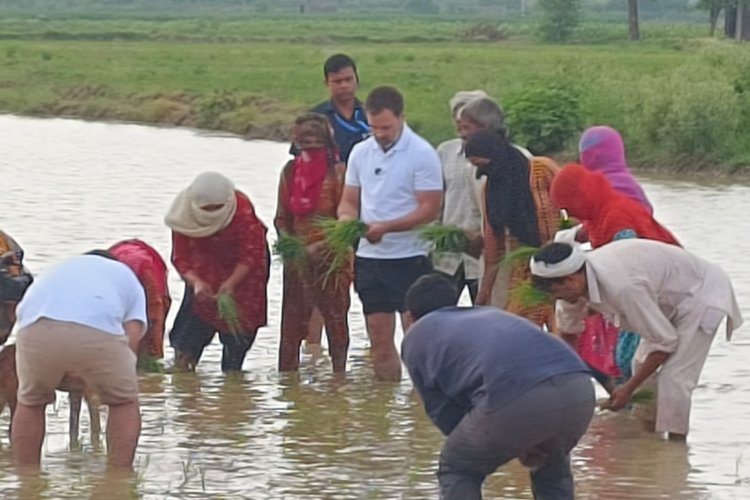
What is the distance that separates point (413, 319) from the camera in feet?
22.4

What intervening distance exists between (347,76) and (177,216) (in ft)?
4.35

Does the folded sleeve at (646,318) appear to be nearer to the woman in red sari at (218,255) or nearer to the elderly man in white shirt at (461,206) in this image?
the elderly man in white shirt at (461,206)

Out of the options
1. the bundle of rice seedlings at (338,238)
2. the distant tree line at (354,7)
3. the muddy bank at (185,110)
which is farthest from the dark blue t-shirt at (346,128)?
the distant tree line at (354,7)

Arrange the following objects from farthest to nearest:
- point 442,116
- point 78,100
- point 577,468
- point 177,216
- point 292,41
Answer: point 292,41 < point 78,100 < point 442,116 < point 177,216 < point 577,468

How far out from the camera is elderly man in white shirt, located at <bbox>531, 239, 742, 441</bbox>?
27.8 feet

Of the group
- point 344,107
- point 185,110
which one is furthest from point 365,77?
point 344,107

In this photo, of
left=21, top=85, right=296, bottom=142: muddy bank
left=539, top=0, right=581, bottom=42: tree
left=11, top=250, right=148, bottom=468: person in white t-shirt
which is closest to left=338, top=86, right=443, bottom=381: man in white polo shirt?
left=11, top=250, right=148, bottom=468: person in white t-shirt

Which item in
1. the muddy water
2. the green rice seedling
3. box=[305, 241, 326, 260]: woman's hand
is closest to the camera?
the muddy water

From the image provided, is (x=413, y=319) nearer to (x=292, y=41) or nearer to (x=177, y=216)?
(x=177, y=216)

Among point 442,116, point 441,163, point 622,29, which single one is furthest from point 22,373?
point 622,29

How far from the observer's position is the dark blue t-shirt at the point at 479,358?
6336mm

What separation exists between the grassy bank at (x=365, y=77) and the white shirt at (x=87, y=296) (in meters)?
18.7

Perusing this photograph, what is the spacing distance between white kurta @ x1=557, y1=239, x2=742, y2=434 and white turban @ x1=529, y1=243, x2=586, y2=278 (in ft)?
0.73

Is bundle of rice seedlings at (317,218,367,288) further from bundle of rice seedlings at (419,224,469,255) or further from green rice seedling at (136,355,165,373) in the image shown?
green rice seedling at (136,355,165,373)
